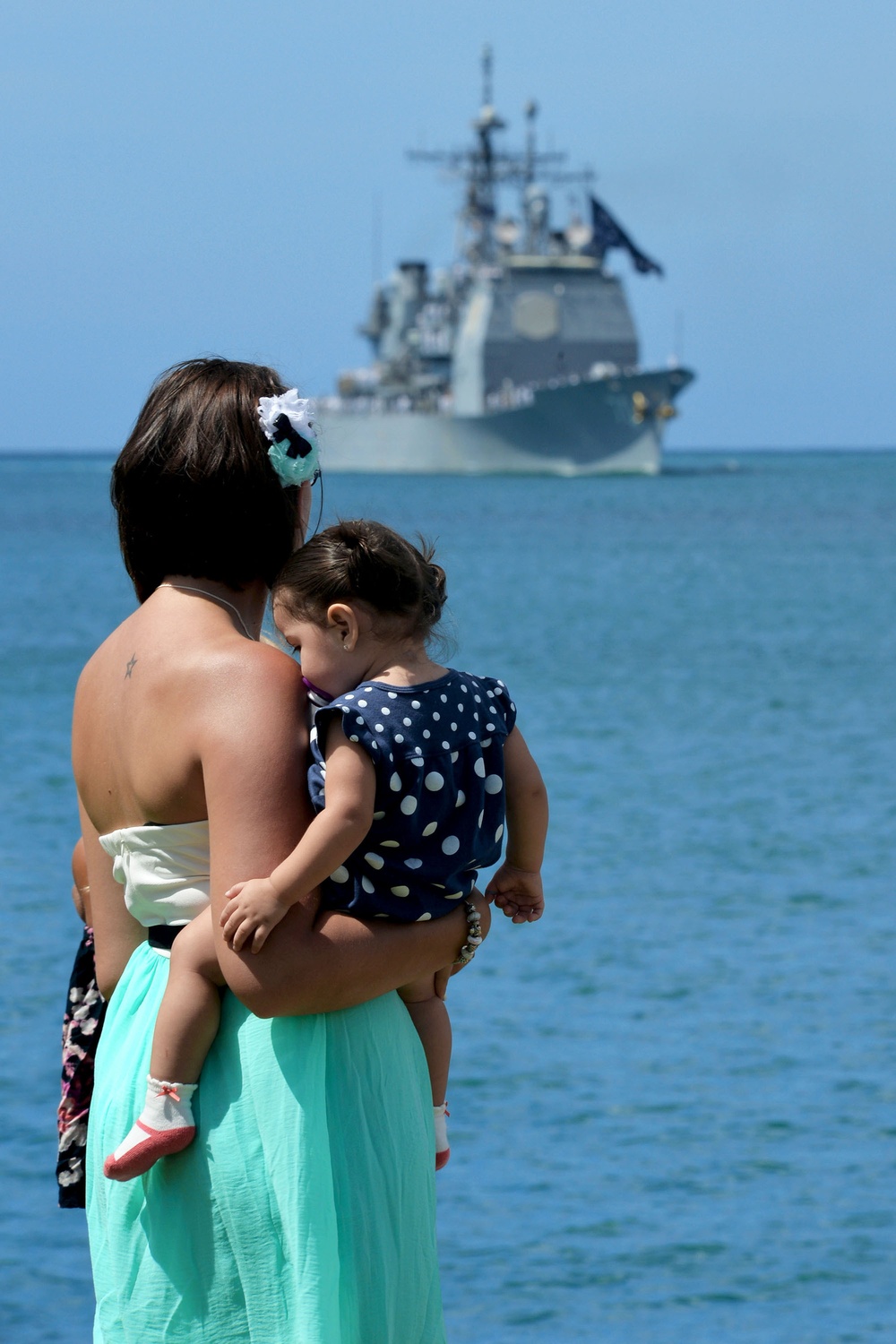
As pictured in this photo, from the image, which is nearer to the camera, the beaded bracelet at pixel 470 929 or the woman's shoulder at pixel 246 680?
the woman's shoulder at pixel 246 680

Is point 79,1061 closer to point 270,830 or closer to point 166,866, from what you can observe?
point 166,866

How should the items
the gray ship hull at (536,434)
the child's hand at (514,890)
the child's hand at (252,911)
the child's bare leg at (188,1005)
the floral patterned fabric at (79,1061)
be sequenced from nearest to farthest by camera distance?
the child's hand at (252,911)
the child's bare leg at (188,1005)
the child's hand at (514,890)
the floral patterned fabric at (79,1061)
the gray ship hull at (536,434)

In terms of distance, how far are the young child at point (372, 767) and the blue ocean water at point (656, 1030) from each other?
10.2 ft

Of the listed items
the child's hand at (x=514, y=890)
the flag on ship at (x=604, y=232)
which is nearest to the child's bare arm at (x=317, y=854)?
the child's hand at (x=514, y=890)

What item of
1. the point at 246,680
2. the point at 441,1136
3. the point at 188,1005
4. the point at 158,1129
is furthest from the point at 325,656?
the point at 441,1136

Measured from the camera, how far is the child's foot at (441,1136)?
2174 mm

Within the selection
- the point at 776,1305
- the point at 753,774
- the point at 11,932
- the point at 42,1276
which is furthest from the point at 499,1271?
the point at 753,774

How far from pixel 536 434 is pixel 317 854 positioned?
68.9 metres

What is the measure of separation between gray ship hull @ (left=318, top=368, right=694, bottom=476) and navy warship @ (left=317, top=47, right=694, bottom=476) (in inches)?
2.8

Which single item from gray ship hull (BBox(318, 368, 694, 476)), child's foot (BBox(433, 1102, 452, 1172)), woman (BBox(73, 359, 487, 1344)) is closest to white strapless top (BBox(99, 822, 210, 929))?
woman (BBox(73, 359, 487, 1344))

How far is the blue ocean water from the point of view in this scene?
4.93 m

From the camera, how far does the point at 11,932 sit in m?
8.57

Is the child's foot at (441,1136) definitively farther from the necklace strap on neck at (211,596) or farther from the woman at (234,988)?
the necklace strap on neck at (211,596)

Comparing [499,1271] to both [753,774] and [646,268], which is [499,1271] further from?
[646,268]
